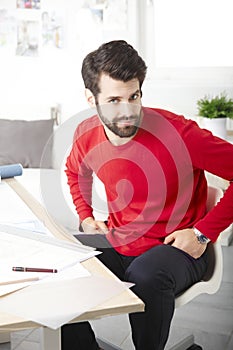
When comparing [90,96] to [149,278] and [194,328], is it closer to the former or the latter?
[149,278]

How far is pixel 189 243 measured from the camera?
208cm

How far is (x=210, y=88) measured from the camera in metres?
4.29

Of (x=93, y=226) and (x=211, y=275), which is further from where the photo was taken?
(x=93, y=226)

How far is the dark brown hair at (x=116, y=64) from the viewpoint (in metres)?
2.09

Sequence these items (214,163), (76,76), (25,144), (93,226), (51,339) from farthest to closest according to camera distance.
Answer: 1. (76,76)
2. (25,144)
3. (93,226)
4. (214,163)
5. (51,339)

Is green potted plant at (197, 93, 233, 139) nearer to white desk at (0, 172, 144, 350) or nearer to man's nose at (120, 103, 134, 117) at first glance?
man's nose at (120, 103, 134, 117)

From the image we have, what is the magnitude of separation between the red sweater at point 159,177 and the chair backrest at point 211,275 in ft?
0.15

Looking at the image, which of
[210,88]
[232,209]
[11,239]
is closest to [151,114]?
[232,209]

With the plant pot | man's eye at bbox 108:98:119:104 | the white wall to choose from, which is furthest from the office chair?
the white wall

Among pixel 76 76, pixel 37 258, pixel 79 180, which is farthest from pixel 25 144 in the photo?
pixel 37 258

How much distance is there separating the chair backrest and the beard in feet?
1.16

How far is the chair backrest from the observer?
207 cm

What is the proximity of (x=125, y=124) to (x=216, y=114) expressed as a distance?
1886 millimetres

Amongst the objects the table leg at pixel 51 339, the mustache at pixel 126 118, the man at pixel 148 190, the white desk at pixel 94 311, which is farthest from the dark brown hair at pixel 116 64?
the table leg at pixel 51 339
